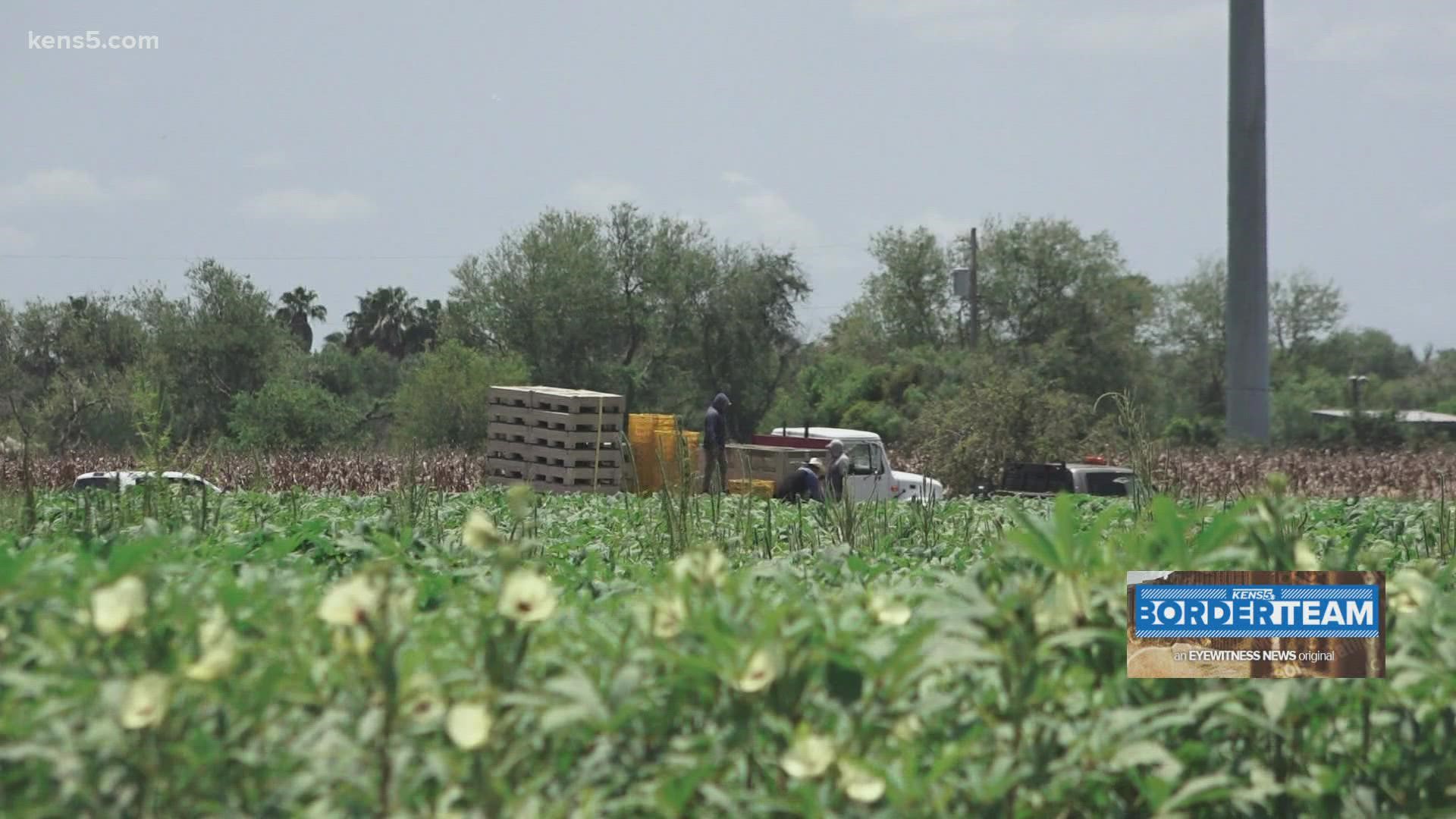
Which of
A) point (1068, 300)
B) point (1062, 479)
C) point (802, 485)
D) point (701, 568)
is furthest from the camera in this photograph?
point (1068, 300)

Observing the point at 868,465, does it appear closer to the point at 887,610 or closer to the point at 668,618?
the point at 887,610

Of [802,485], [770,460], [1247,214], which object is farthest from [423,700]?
[1247,214]

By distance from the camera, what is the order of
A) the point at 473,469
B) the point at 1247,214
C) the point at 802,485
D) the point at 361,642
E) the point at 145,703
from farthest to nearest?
1. the point at 1247,214
2. the point at 473,469
3. the point at 802,485
4. the point at 361,642
5. the point at 145,703

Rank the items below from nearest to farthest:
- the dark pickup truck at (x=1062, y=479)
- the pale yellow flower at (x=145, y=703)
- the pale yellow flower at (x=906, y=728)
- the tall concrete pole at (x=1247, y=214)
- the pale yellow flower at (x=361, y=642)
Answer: the pale yellow flower at (x=145, y=703) < the pale yellow flower at (x=361, y=642) < the pale yellow flower at (x=906, y=728) < the dark pickup truck at (x=1062, y=479) < the tall concrete pole at (x=1247, y=214)

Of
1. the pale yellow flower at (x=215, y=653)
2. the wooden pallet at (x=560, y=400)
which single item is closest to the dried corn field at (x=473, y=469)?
the wooden pallet at (x=560, y=400)

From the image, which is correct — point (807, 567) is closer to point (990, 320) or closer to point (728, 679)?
point (728, 679)

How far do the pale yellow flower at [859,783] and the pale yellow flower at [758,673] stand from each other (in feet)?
0.54

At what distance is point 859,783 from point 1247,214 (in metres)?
25.9

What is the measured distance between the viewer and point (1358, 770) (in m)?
2.39

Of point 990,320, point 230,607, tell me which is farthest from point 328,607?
point 990,320

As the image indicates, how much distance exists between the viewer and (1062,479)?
19375mm

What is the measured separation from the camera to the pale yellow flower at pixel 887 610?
239 centimetres

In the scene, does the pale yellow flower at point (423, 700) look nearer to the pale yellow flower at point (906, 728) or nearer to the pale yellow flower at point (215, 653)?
the pale yellow flower at point (215, 653)

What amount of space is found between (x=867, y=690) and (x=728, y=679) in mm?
236
